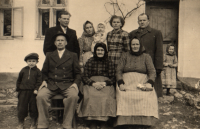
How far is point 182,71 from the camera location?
22.5 feet

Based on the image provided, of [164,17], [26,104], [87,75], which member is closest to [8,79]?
[26,104]

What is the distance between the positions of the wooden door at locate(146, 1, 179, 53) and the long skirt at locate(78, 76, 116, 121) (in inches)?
167

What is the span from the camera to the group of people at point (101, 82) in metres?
3.47

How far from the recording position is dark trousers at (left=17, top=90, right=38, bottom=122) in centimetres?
366

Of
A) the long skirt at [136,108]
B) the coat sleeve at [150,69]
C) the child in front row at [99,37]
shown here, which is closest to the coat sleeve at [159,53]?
the coat sleeve at [150,69]

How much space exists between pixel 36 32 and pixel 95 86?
13.1 ft

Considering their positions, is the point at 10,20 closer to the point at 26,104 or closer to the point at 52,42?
the point at 52,42

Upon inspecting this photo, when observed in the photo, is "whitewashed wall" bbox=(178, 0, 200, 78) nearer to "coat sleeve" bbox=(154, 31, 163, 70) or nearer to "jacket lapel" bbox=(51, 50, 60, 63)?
"coat sleeve" bbox=(154, 31, 163, 70)

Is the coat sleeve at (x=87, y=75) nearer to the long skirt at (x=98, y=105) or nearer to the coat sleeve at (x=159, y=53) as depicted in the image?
the long skirt at (x=98, y=105)

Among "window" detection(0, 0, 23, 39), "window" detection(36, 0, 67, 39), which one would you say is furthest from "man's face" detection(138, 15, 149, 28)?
"window" detection(0, 0, 23, 39)

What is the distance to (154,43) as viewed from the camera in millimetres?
4340

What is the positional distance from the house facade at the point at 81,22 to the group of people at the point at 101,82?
2.60 metres

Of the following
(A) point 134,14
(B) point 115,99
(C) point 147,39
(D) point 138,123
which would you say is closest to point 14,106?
(B) point 115,99

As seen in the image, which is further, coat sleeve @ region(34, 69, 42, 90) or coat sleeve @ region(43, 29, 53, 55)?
coat sleeve @ region(43, 29, 53, 55)
